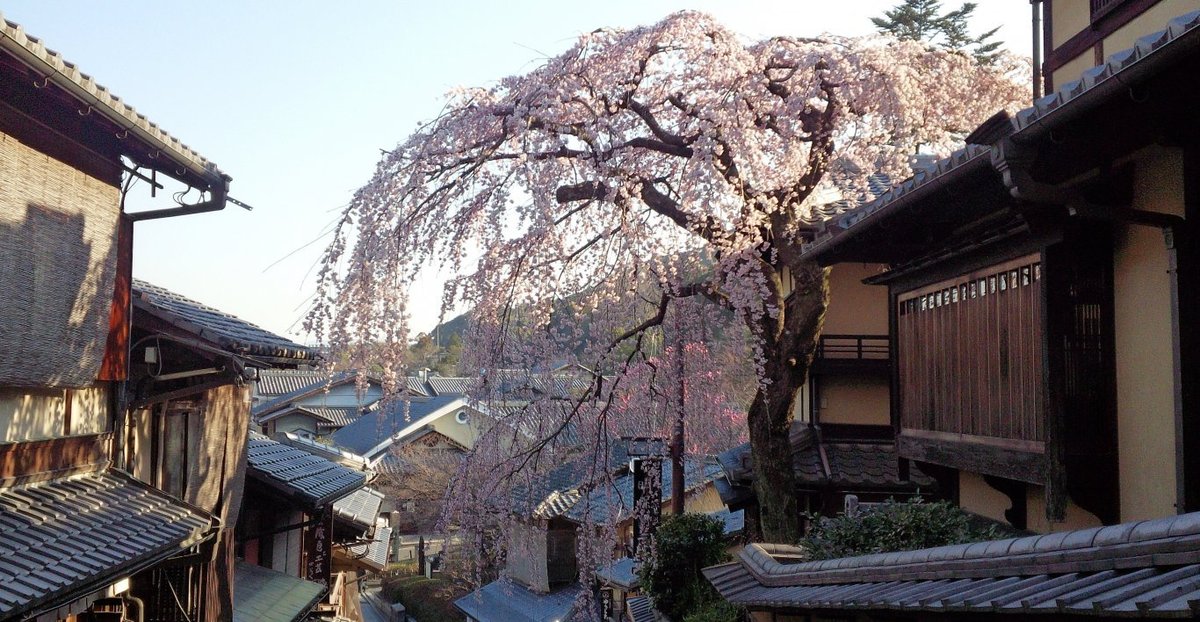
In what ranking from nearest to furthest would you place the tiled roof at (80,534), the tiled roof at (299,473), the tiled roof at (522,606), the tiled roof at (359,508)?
the tiled roof at (80,534), the tiled roof at (299,473), the tiled roof at (359,508), the tiled roof at (522,606)

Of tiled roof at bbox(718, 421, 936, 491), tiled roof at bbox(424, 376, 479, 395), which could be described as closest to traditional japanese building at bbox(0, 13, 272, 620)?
tiled roof at bbox(718, 421, 936, 491)

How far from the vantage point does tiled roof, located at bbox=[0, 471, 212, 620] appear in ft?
19.9

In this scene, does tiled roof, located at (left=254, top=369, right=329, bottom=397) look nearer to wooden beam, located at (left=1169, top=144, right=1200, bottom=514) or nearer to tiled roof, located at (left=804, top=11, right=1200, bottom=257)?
tiled roof, located at (left=804, top=11, right=1200, bottom=257)

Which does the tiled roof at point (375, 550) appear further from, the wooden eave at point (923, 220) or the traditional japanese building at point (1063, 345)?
the traditional japanese building at point (1063, 345)

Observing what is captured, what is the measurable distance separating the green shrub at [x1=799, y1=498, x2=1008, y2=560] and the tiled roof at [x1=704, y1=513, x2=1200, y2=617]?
978mm

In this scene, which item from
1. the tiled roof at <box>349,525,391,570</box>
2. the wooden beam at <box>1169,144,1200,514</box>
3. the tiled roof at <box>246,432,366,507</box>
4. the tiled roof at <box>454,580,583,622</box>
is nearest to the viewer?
the wooden beam at <box>1169,144,1200,514</box>

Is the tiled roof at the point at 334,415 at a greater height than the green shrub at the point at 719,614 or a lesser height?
greater

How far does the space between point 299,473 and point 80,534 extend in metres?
8.95

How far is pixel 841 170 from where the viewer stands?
11.5m

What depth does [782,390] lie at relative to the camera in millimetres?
10391

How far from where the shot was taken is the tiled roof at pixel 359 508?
2017 cm

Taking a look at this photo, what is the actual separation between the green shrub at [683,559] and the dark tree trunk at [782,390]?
298 centimetres

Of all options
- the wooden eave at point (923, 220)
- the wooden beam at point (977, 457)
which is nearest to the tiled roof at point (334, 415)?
the wooden eave at point (923, 220)

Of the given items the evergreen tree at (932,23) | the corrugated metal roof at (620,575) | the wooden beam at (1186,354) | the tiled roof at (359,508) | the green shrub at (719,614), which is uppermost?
the evergreen tree at (932,23)
